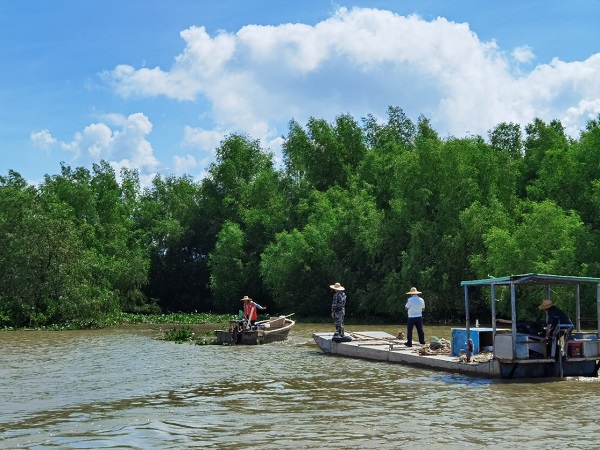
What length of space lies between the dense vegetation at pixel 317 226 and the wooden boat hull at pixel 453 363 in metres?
16.9

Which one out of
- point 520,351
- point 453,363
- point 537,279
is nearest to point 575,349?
point 520,351

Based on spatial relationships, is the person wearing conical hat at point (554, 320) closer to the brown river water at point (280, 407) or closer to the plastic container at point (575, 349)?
the plastic container at point (575, 349)

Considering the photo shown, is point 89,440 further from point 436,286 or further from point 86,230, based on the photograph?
point 86,230

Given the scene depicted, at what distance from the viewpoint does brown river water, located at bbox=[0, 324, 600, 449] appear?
491 inches

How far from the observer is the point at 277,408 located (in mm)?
15633

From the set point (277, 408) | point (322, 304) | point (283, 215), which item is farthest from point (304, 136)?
point (277, 408)

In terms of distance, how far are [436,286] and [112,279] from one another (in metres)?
26.5

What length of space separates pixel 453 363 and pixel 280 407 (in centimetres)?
597

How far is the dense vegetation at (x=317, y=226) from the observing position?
151 ft

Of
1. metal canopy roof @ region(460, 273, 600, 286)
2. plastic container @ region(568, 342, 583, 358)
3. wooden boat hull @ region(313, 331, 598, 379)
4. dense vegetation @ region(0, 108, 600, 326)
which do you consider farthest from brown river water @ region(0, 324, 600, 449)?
dense vegetation @ region(0, 108, 600, 326)

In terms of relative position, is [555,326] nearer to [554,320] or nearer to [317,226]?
[554,320]

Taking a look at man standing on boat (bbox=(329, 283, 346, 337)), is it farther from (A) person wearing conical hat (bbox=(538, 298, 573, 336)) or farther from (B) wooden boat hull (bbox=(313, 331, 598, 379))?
(A) person wearing conical hat (bbox=(538, 298, 573, 336))

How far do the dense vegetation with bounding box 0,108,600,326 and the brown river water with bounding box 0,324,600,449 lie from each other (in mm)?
21116

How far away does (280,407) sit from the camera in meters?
15.8
